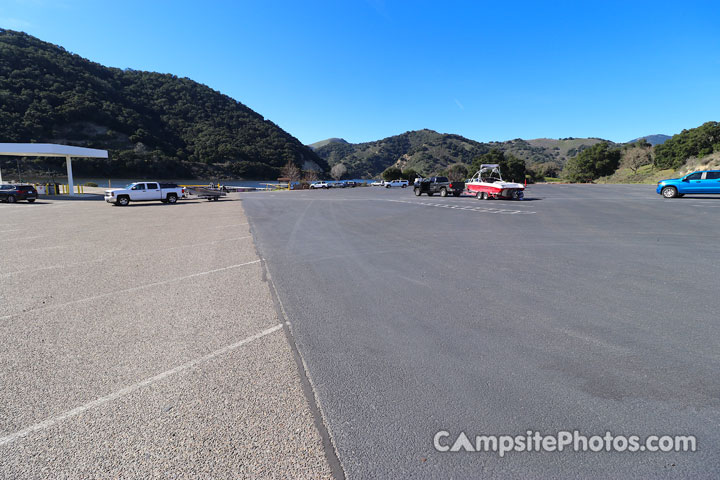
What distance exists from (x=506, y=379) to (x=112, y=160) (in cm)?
9714

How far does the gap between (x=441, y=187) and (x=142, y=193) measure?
83.4ft

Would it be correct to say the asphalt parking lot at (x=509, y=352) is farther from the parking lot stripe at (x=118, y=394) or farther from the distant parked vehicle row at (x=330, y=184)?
the distant parked vehicle row at (x=330, y=184)

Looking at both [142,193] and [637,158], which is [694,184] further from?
[637,158]

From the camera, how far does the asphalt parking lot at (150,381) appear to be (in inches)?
88.9

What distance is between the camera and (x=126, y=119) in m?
90.1

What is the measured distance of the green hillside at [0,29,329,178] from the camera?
7475cm

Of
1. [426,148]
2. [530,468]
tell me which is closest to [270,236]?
[530,468]

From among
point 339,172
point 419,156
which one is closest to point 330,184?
point 339,172

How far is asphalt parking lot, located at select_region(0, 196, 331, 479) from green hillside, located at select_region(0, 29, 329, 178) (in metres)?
86.4

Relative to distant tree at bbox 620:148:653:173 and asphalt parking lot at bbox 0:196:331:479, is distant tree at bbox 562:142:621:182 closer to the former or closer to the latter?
distant tree at bbox 620:148:653:173

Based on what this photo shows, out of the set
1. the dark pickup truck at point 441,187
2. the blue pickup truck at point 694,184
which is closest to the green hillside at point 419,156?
the dark pickup truck at point 441,187

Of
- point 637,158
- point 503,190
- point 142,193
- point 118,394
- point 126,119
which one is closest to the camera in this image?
point 118,394

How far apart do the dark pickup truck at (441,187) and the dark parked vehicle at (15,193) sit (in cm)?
3385

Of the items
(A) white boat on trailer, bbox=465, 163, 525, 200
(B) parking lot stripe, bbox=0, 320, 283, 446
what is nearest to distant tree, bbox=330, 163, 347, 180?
(A) white boat on trailer, bbox=465, 163, 525, 200
